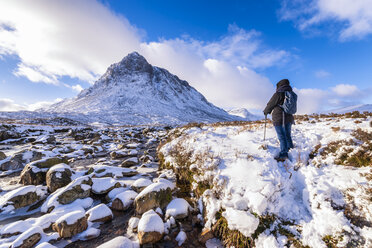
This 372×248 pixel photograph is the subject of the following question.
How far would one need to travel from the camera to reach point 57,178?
6.67m

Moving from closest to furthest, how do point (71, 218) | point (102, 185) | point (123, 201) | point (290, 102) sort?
point (71, 218)
point (290, 102)
point (123, 201)
point (102, 185)

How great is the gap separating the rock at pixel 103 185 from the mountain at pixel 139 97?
93.0 meters

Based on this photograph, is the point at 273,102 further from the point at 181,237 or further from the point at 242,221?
the point at 181,237

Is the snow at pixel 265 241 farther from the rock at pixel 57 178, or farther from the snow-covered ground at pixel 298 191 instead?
the rock at pixel 57 178

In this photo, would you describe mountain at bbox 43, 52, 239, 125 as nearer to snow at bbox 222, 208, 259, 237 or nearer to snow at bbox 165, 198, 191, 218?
snow at bbox 165, 198, 191, 218

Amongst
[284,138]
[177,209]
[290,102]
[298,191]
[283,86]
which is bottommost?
[177,209]

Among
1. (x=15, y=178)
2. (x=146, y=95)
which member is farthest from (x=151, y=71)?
(x=15, y=178)

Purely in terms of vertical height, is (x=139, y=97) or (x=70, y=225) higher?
(x=139, y=97)

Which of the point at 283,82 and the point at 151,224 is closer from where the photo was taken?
the point at 151,224

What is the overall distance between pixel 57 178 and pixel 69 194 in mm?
1579

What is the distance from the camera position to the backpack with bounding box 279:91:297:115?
16.1ft

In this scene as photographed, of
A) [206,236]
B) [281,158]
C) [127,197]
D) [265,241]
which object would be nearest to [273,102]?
[281,158]

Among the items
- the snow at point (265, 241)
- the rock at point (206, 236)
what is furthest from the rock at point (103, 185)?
the snow at point (265, 241)

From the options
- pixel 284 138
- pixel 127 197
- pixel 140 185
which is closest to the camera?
pixel 284 138
